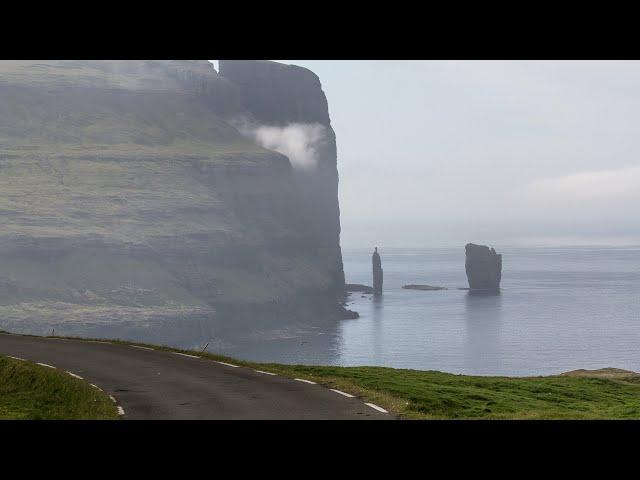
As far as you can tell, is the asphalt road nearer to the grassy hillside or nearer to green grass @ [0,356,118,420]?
green grass @ [0,356,118,420]

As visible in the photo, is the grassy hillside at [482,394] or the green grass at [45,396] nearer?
the green grass at [45,396]

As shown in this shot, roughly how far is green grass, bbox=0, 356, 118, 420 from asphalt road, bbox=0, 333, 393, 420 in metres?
0.69

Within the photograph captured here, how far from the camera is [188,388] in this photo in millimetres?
27625

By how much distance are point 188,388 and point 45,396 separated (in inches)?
177

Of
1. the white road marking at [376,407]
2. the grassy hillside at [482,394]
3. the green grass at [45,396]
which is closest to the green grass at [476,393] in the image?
the grassy hillside at [482,394]

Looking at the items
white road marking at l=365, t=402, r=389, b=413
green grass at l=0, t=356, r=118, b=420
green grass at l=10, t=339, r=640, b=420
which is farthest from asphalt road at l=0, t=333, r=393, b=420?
green grass at l=10, t=339, r=640, b=420

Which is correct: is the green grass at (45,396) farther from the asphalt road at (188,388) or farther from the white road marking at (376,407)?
the white road marking at (376,407)

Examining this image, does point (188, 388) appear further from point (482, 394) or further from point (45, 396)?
point (482, 394)

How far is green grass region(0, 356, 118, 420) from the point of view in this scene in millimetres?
24312

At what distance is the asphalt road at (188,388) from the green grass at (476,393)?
132 centimetres

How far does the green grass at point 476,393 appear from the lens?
1015 inches
